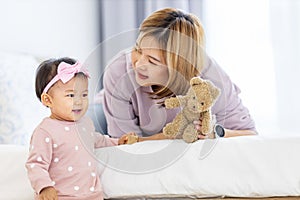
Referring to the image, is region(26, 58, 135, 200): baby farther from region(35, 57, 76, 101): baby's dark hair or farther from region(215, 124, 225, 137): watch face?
region(215, 124, 225, 137): watch face

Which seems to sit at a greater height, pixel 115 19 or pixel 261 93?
pixel 115 19

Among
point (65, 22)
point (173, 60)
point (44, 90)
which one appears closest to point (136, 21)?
point (65, 22)

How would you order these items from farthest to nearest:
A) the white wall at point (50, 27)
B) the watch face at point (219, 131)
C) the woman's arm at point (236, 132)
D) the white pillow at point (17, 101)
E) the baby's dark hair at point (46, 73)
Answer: the white wall at point (50, 27)
the white pillow at point (17, 101)
the woman's arm at point (236, 132)
the watch face at point (219, 131)
the baby's dark hair at point (46, 73)

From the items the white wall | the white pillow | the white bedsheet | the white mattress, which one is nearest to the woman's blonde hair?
the white bedsheet

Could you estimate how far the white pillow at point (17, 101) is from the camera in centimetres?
194

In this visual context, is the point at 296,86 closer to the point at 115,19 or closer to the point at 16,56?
the point at 115,19

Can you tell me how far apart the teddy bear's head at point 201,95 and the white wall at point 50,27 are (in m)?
1.12

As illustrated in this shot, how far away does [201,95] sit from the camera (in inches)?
51.7

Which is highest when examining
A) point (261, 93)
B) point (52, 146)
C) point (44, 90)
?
point (44, 90)

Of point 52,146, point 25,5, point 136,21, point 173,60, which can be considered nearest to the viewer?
point 52,146

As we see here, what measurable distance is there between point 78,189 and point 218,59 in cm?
138

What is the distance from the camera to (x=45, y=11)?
2365mm

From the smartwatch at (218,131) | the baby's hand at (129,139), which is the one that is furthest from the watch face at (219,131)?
the baby's hand at (129,139)

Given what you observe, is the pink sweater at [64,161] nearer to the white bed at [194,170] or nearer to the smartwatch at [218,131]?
the white bed at [194,170]
